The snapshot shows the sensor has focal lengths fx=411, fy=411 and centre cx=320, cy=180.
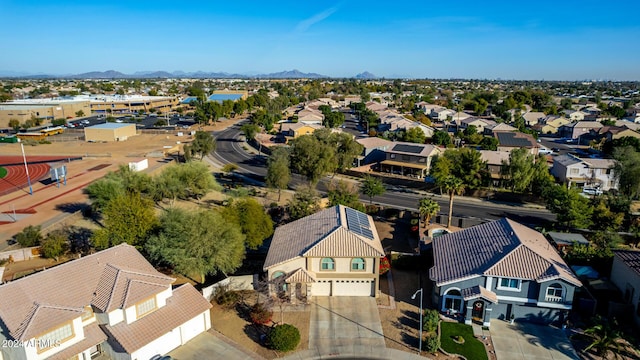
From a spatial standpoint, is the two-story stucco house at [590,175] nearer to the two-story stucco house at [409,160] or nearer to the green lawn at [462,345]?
the two-story stucco house at [409,160]

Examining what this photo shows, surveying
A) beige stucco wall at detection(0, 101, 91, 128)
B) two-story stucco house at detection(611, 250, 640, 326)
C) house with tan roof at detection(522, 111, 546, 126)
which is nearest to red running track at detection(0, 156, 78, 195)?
beige stucco wall at detection(0, 101, 91, 128)

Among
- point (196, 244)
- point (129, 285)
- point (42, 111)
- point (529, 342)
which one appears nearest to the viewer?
point (129, 285)

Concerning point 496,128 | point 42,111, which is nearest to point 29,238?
point 496,128

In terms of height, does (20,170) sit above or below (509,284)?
below

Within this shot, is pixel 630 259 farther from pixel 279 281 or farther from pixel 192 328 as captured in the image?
pixel 192 328

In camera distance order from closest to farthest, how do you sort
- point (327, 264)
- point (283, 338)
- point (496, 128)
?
point (283, 338), point (327, 264), point (496, 128)

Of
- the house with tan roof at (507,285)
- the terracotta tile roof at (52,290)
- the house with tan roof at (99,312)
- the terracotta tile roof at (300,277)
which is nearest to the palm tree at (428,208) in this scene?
the house with tan roof at (507,285)

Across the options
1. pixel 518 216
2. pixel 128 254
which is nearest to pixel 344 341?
pixel 128 254
